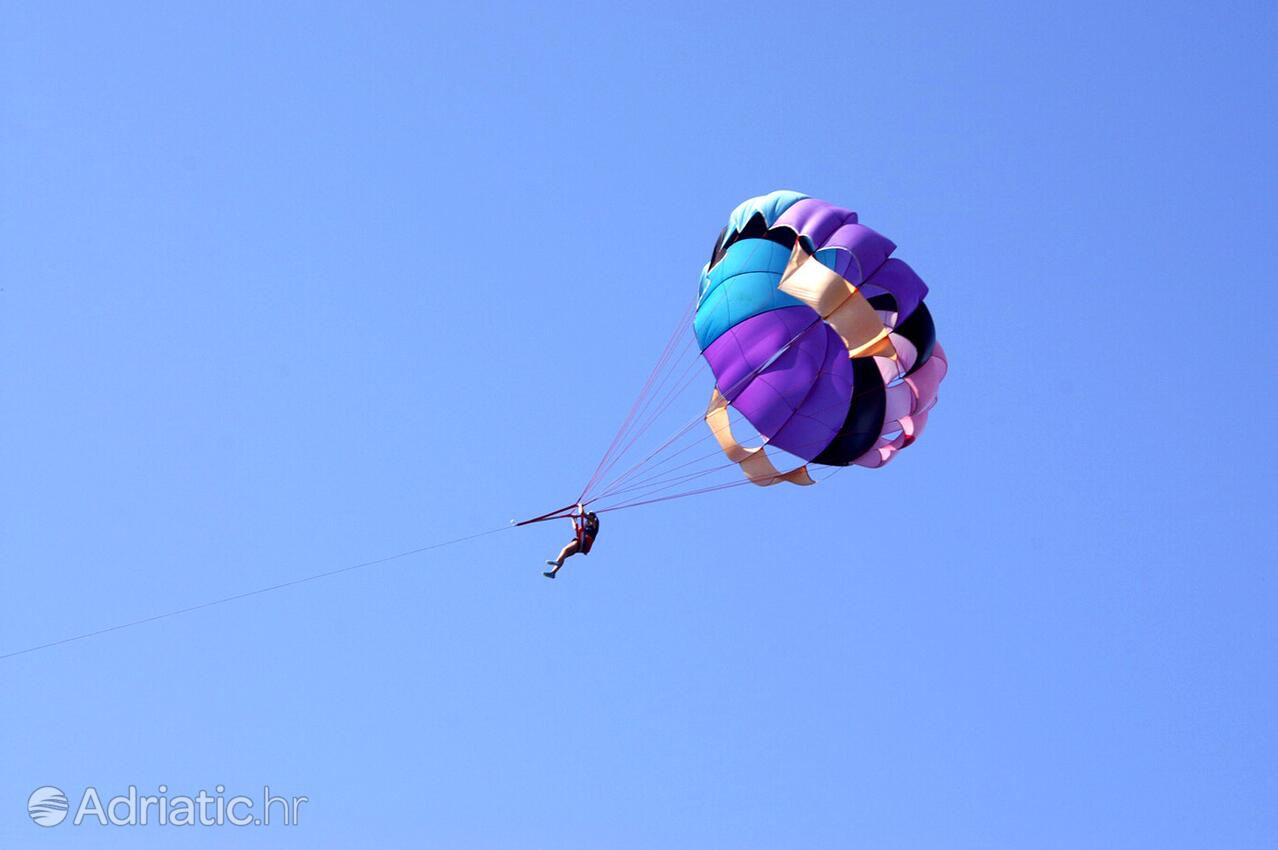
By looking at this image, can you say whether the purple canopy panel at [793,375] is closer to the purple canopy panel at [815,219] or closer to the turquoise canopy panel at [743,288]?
the turquoise canopy panel at [743,288]

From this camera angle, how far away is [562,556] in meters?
22.8

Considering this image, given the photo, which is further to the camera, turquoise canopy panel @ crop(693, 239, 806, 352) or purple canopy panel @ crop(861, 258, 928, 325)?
turquoise canopy panel @ crop(693, 239, 806, 352)

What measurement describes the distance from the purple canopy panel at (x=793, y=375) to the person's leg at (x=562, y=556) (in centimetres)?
301

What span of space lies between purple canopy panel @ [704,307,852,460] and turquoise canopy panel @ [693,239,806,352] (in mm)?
145

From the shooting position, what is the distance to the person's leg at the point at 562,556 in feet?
74.4

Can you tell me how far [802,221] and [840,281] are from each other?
4.04 feet

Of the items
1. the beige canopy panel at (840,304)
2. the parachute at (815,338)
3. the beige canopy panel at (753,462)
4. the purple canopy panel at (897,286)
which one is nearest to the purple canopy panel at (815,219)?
the parachute at (815,338)

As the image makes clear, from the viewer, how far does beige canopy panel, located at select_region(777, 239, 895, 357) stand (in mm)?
22766

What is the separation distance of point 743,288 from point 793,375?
4.50ft

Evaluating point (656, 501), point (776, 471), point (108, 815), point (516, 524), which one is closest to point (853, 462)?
point (776, 471)

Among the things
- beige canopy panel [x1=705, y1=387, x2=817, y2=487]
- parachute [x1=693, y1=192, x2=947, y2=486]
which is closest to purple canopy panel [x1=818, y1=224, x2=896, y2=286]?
parachute [x1=693, y1=192, x2=947, y2=486]

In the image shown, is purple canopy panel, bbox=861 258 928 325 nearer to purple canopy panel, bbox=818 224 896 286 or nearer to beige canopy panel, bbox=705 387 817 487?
purple canopy panel, bbox=818 224 896 286

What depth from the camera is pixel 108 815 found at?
2125 cm

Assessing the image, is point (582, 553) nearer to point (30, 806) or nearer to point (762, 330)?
point (762, 330)
